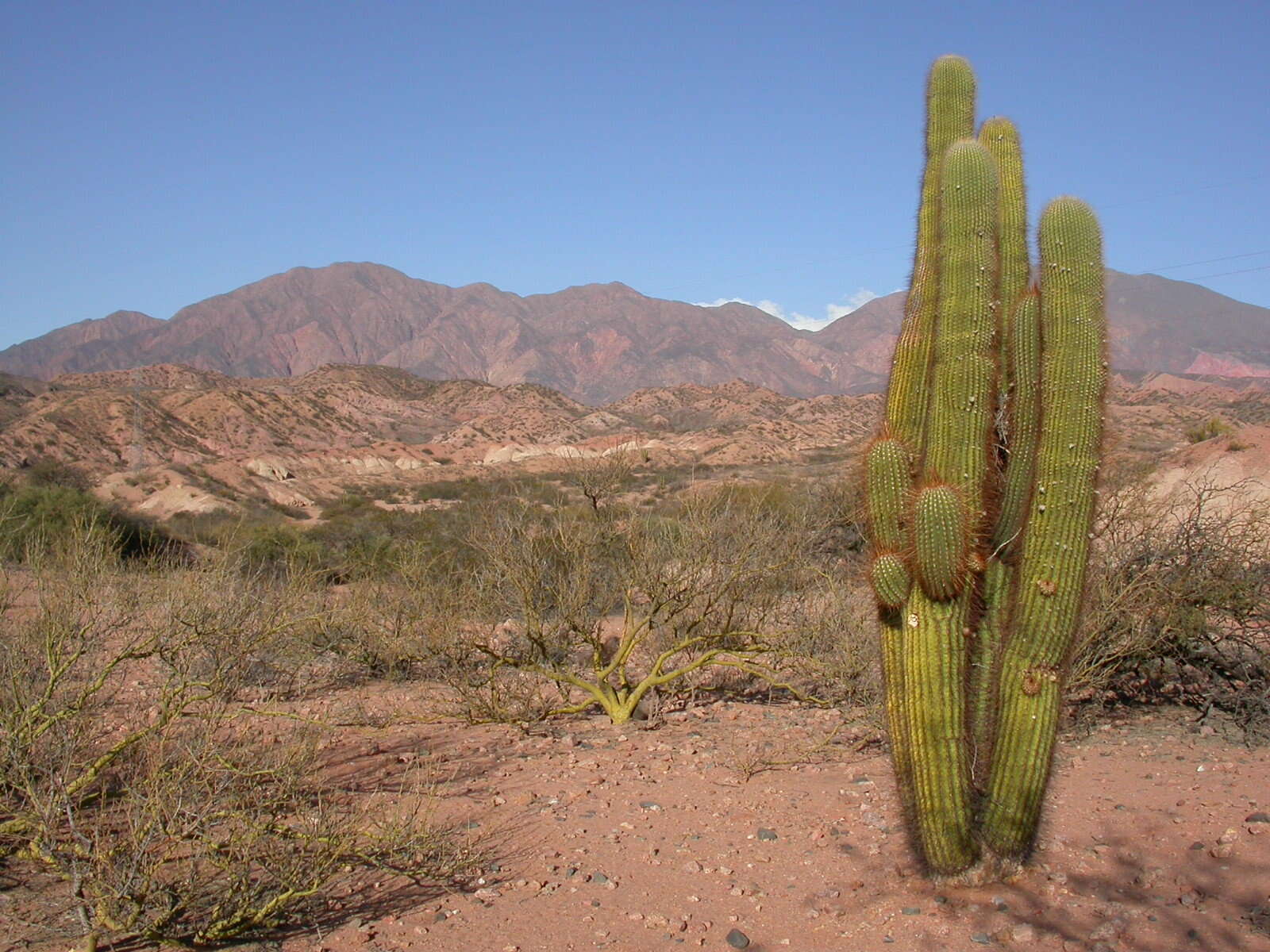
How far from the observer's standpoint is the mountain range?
12950 centimetres

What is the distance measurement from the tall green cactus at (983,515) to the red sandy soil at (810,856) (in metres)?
Result: 0.44

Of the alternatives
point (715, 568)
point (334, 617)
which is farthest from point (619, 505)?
point (334, 617)

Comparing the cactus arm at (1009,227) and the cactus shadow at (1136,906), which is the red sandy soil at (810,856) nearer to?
the cactus shadow at (1136,906)

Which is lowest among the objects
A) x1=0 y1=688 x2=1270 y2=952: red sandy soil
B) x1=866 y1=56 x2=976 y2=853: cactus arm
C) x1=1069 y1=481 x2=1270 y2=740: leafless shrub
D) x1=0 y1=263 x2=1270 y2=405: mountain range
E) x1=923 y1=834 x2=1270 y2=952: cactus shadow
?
x1=0 y1=688 x2=1270 y2=952: red sandy soil

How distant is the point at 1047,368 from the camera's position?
4.43m

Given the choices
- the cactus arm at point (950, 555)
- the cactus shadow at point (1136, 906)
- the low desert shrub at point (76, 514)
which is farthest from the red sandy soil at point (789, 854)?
the low desert shrub at point (76, 514)

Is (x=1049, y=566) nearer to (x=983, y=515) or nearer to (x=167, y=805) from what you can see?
(x=983, y=515)

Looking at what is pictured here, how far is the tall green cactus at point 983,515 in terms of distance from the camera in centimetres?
428

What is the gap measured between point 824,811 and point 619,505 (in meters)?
5.57

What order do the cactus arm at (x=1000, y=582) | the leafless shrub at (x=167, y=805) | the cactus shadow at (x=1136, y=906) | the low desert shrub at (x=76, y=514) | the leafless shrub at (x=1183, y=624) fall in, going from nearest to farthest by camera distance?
the cactus shadow at (x=1136, y=906) → the leafless shrub at (x=167, y=805) → the cactus arm at (x=1000, y=582) → the leafless shrub at (x=1183, y=624) → the low desert shrub at (x=76, y=514)

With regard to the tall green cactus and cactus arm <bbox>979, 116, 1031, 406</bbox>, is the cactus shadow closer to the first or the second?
the tall green cactus

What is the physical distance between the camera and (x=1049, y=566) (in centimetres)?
428

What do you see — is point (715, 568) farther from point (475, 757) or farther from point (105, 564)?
point (105, 564)

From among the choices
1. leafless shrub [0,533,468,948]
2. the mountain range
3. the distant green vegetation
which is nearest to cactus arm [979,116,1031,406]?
leafless shrub [0,533,468,948]
